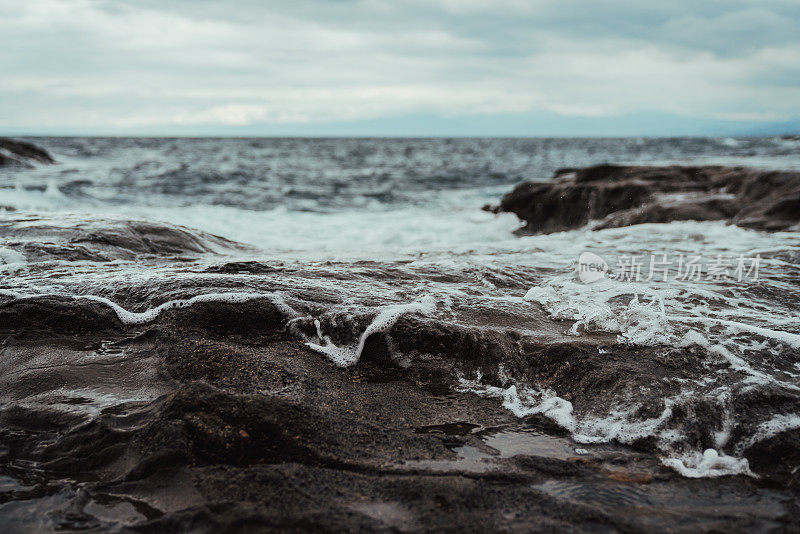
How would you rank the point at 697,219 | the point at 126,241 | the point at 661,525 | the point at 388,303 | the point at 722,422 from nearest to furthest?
the point at 661,525 < the point at 722,422 < the point at 388,303 < the point at 126,241 < the point at 697,219

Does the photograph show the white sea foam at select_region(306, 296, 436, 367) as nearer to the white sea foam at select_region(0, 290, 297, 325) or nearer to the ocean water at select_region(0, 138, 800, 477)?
the ocean water at select_region(0, 138, 800, 477)

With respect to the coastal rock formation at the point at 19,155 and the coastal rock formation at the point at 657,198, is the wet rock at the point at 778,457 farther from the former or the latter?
the coastal rock formation at the point at 19,155

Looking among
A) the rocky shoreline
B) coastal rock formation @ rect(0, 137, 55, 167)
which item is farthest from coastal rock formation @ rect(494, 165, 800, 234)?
coastal rock formation @ rect(0, 137, 55, 167)

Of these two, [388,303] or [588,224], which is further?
[588,224]

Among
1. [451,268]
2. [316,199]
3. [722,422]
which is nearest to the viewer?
[722,422]

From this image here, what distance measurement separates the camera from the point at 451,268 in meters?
4.07

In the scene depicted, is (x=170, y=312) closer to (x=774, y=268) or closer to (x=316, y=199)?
(x=774, y=268)

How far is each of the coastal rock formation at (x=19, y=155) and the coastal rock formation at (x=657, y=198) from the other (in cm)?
1712

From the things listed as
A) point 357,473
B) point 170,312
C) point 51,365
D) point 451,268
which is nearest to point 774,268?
point 451,268

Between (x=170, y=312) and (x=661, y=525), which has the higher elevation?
(x=170, y=312)

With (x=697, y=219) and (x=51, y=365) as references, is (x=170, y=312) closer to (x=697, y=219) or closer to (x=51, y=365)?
(x=51, y=365)

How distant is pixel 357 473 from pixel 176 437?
0.65 meters

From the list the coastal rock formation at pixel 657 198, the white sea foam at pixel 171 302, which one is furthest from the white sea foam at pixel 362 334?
the coastal rock formation at pixel 657 198

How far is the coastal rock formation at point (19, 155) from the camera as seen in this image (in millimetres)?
18292
